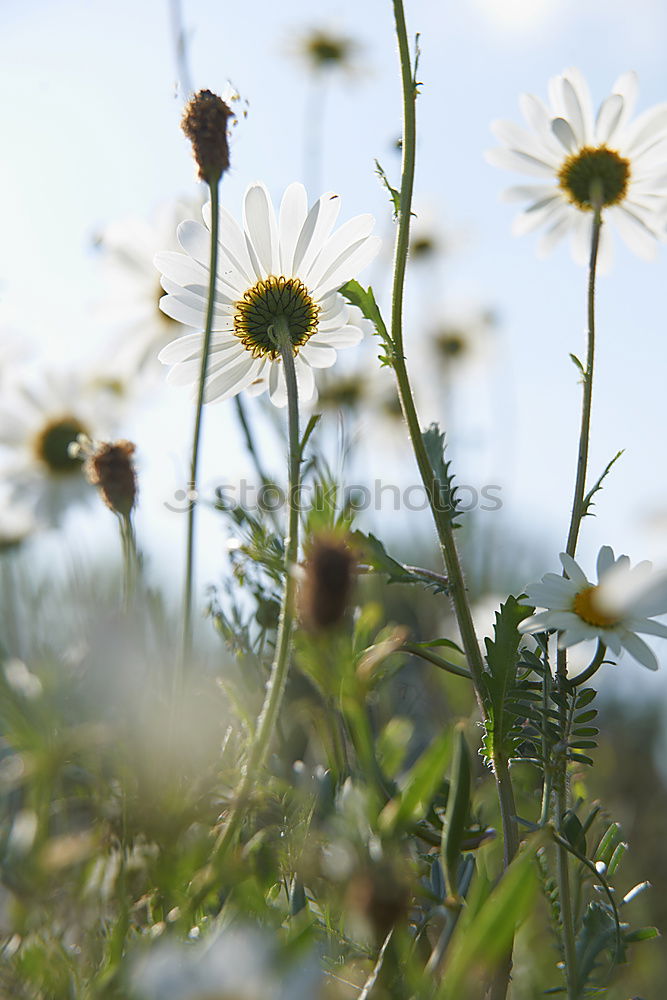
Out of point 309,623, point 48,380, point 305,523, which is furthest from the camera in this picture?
point 48,380

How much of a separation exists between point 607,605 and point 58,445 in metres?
0.99

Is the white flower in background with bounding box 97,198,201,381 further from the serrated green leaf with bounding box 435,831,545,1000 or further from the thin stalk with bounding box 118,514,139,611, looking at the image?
the serrated green leaf with bounding box 435,831,545,1000

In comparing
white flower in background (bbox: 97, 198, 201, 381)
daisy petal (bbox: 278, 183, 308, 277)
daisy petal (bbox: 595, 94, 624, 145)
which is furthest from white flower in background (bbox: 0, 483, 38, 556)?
daisy petal (bbox: 595, 94, 624, 145)

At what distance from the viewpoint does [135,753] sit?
0.48m

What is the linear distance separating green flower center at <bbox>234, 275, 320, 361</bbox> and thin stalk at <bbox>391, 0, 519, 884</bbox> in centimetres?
13

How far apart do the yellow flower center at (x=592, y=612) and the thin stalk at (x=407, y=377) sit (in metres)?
0.06

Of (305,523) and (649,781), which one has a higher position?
(305,523)

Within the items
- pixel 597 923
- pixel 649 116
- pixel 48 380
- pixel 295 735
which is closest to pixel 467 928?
pixel 597 923

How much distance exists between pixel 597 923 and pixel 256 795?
19 cm

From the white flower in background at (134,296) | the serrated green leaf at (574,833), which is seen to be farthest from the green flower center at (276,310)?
the white flower in background at (134,296)

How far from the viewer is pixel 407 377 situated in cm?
54

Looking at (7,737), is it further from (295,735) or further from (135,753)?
(295,735)

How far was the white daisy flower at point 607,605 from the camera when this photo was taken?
20.4 inches

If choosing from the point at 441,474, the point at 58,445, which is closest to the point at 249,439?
the point at 441,474
